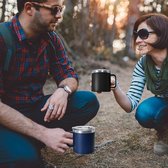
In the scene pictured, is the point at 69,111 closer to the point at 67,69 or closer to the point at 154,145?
the point at 67,69

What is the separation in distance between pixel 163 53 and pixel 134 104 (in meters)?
0.53

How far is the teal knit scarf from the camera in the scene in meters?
3.35

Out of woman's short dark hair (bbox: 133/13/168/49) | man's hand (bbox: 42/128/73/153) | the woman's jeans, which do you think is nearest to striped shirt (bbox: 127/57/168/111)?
woman's short dark hair (bbox: 133/13/168/49)

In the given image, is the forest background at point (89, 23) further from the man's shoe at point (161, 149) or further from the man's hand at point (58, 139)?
the man's hand at point (58, 139)

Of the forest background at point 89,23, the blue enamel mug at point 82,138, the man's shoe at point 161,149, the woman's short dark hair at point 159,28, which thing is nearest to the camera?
the blue enamel mug at point 82,138

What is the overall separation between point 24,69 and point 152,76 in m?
1.20

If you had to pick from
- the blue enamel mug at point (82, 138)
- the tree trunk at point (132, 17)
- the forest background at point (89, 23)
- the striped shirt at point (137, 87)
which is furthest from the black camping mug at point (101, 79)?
the tree trunk at point (132, 17)

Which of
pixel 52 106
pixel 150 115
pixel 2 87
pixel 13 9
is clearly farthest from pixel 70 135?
pixel 13 9

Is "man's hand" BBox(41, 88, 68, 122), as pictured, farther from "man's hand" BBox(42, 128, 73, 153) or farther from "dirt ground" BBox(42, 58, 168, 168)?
"dirt ground" BBox(42, 58, 168, 168)

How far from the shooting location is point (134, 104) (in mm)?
3361

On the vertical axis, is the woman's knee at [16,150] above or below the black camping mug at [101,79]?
below

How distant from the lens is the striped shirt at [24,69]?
284cm

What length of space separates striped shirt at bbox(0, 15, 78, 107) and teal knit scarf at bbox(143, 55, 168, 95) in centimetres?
92

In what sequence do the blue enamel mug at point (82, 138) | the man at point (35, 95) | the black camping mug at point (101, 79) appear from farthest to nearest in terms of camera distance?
1. the black camping mug at point (101, 79)
2. the man at point (35, 95)
3. the blue enamel mug at point (82, 138)
